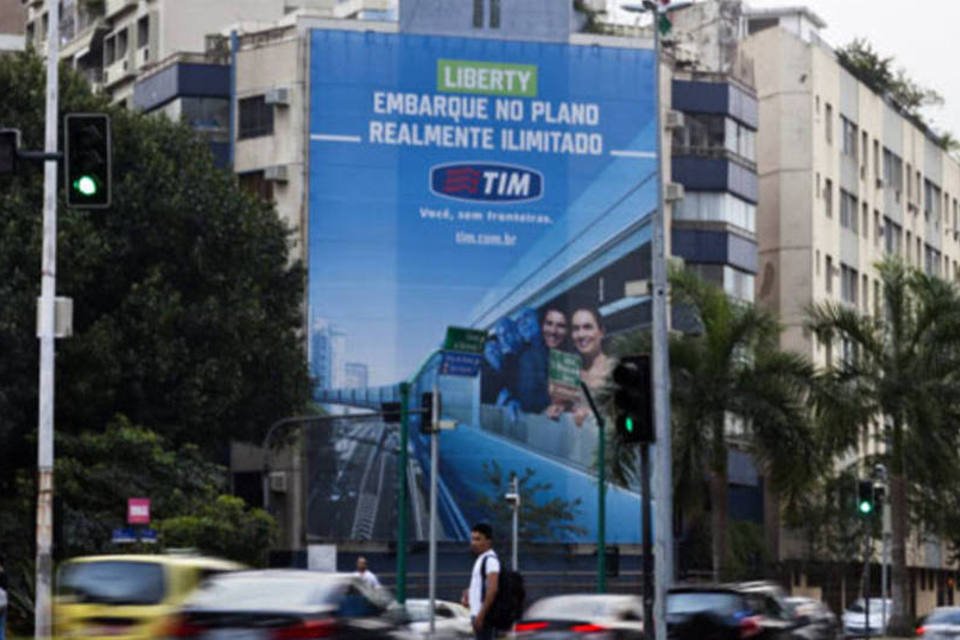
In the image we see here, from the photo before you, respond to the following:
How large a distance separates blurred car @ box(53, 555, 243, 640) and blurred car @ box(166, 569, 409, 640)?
9.90 ft

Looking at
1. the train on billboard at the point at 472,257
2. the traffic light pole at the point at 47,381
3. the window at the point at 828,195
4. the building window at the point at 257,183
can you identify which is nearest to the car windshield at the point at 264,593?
the traffic light pole at the point at 47,381

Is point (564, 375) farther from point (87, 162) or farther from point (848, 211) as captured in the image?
point (848, 211)

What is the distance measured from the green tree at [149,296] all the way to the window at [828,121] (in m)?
34.6

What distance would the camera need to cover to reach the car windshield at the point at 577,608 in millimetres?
28234

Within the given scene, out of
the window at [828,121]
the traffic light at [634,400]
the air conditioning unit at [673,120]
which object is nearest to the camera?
the traffic light at [634,400]

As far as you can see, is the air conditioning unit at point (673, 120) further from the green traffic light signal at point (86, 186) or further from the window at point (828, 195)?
the green traffic light signal at point (86, 186)

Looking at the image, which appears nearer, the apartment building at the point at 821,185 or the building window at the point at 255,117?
the building window at the point at 255,117

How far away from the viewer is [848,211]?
323ft

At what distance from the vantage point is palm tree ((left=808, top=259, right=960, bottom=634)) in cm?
5659

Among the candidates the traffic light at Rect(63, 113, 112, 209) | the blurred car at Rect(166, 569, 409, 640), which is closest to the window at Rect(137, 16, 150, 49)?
the traffic light at Rect(63, 113, 112, 209)

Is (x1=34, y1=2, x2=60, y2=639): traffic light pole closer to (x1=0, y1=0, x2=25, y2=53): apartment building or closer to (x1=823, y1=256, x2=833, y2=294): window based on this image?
(x1=0, y1=0, x2=25, y2=53): apartment building

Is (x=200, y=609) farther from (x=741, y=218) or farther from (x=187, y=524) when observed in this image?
(x=741, y=218)

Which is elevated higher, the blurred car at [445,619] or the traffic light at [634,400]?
the traffic light at [634,400]

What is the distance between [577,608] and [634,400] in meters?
6.09
